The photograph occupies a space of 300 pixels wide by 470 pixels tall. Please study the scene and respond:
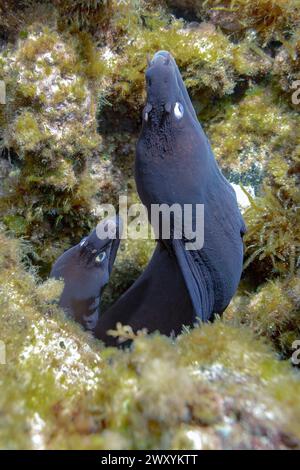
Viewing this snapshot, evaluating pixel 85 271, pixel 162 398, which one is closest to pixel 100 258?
pixel 85 271

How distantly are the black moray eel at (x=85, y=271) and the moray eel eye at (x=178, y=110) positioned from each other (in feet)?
3.84

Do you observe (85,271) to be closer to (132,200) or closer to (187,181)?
(132,200)

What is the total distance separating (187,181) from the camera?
2.71 meters

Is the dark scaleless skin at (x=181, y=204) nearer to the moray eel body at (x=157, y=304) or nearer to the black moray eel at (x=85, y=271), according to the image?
the moray eel body at (x=157, y=304)

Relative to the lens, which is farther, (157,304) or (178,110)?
(157,304)

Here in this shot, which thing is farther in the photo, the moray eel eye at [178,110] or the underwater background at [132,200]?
the moray eel eye at [178,110]

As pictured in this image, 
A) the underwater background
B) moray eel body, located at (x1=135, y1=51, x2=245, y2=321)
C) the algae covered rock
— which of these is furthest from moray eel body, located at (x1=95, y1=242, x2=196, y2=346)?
the algae covered rock

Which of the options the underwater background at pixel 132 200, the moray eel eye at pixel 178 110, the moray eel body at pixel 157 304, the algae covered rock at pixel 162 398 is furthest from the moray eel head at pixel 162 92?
the algae covered rock at pixel 162 398

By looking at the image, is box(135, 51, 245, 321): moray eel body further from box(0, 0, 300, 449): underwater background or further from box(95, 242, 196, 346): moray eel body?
box(0, 0, 300, 449): underwater background

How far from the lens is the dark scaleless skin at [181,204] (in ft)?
8.52

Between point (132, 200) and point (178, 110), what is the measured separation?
1586 millimetres

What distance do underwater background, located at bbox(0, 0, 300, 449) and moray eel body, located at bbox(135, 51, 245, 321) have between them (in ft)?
1.49

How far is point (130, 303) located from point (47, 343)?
1.56m
